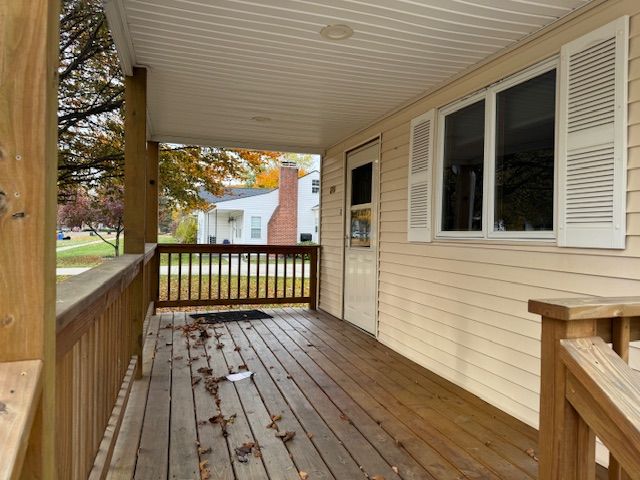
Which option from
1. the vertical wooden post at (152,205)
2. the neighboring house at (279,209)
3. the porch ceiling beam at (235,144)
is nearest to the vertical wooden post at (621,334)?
the vertical wooden post at (152,205)

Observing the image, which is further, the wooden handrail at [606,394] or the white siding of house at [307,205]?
the white siding of house at [307,205]

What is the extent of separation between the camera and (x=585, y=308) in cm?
110

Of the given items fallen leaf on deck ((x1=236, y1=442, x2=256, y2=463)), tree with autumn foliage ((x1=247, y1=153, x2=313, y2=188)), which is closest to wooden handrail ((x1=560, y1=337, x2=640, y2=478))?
fallen leaf on deck ((x1=236, y1=442, x2=256, y2=463))

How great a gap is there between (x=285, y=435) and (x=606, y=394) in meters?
1.85

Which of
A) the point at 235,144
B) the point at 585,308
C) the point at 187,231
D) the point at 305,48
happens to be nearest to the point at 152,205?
the point at 235,144

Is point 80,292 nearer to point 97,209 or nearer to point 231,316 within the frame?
point 231,316

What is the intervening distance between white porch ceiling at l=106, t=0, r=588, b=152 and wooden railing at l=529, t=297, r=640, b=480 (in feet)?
6.24

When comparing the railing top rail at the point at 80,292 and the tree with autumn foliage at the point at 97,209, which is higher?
the tree with autumn foliage at the point at 97,209

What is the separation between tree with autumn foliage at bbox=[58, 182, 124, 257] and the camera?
5747 mm

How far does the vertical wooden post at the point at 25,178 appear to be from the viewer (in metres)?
0.77

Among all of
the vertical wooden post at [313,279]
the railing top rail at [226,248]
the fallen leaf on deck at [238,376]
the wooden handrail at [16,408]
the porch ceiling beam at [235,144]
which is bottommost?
the fallen leaf on deck at [238,376]

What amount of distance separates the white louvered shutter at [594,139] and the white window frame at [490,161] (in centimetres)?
8

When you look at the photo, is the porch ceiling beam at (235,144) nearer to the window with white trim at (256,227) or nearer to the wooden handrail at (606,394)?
the wooden handrail at (606,394)

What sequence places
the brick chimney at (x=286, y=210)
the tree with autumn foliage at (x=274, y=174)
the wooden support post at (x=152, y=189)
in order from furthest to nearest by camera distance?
1. the tree with autumn foliage at (x=274, y=174)
2. the brick chimney at (x=286, y=210)
3. the wooden support post at (x=152, y=189)
